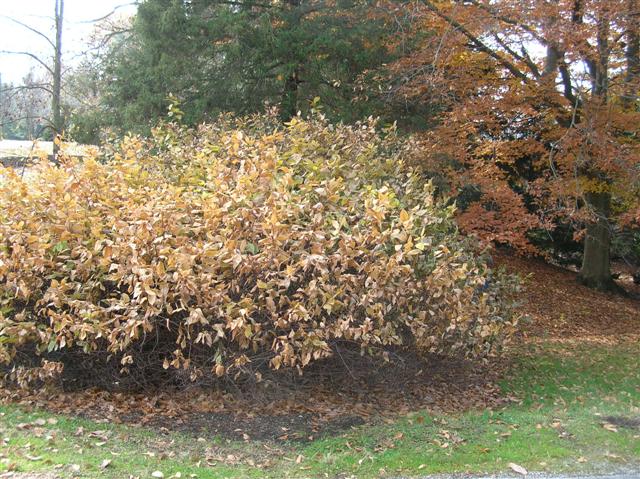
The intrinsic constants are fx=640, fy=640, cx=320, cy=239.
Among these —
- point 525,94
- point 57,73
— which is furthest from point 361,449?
point 57,73

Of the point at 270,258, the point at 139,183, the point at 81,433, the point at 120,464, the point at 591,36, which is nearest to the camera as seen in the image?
the point at 120,464

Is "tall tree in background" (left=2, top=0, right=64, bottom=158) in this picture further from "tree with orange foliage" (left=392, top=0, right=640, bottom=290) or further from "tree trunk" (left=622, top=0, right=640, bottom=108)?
"tree trunk" (left=622, top=0, right=640, bottom=108)

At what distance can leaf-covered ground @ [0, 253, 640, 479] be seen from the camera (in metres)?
4.70

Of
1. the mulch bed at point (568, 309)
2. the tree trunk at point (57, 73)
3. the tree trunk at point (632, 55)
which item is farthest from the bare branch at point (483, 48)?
the tree trunk at point (57, 73)

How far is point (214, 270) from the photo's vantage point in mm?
5383

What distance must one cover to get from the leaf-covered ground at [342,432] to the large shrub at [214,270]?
0.49 m

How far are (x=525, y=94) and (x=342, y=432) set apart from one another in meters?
8.08

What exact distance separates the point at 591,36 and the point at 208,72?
6969mm

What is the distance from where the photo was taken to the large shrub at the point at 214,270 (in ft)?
17.4

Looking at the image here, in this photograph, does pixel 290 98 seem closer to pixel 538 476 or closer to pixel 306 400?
pixel 306 400

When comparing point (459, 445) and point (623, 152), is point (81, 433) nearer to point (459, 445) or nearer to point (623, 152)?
point (459, 445)

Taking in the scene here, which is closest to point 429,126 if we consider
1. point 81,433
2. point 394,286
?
point 394,286

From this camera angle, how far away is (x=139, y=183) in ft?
21.8

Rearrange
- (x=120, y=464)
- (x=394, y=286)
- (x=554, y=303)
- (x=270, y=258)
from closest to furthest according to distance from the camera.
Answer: (x=120, y=464) → (x=270, y=258) → (x=394, y=286) → (x=554, y=303)
